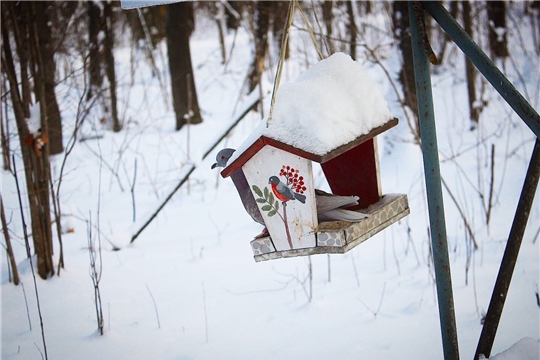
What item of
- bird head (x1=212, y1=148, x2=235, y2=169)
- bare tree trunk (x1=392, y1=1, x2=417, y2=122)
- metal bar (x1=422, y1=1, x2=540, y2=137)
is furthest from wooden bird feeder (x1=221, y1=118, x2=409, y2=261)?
bare tree trunk (x1=392, y1=1, x2=417, y2=122)

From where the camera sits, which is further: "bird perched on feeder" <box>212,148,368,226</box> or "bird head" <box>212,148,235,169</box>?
"bird head" <box>212,148,235,169</box>

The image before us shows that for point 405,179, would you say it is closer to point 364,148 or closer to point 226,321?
point 226,321

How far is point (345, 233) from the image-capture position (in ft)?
6.72

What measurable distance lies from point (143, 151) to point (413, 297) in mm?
5888

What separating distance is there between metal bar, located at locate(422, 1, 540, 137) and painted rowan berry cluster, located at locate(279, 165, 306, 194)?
2.60 ft

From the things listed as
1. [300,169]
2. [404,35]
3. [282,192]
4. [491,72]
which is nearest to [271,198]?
[282,192]

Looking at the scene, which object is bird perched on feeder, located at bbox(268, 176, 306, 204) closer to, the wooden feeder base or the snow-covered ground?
the wooden feeder base

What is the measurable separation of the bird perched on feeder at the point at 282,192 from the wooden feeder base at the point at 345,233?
0.52 feet

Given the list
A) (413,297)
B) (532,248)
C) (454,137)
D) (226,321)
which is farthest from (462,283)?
(454,137)

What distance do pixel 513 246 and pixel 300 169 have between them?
98cm

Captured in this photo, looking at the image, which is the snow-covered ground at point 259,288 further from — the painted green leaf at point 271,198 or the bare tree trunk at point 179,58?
the bare tree trunk at point 179,58

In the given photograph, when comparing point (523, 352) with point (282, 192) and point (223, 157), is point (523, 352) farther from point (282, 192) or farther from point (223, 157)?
point (223, 157)

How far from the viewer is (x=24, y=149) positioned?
13.4 feet

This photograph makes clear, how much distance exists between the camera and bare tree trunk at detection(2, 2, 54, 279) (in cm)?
401
